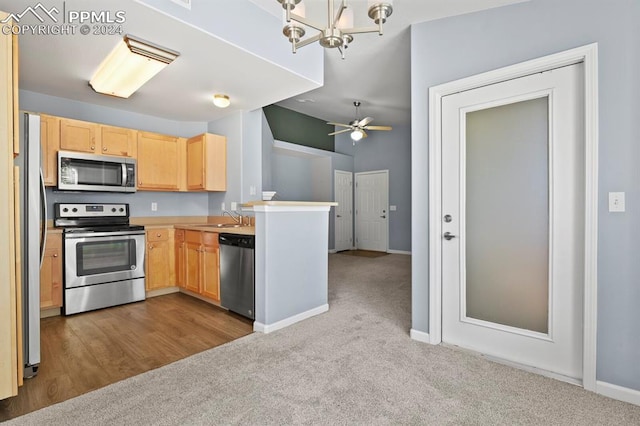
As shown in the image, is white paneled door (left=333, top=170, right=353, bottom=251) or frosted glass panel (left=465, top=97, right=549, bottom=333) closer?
frosted glass panel (left=465, top=97, right=549, bottom=333)

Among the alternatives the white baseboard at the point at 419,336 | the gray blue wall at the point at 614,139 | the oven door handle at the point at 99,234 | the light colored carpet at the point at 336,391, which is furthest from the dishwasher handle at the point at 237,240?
the gray blue wall at the point at 614,139

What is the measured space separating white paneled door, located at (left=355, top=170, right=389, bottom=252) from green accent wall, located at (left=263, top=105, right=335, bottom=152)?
4.12ft

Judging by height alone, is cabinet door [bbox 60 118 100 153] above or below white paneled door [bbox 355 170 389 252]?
above

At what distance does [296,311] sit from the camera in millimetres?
3096

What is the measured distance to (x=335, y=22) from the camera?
1.69m

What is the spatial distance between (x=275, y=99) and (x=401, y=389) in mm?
3301

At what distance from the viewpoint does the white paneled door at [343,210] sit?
770 centimetres

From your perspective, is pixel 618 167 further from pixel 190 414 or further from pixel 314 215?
pixel 190 414

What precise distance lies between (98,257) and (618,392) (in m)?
4.55

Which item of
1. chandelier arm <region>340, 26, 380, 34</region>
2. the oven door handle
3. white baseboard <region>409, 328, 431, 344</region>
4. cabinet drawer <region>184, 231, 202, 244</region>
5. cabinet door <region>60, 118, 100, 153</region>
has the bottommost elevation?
white baseboard <region>409, 328, 431, 344</region>

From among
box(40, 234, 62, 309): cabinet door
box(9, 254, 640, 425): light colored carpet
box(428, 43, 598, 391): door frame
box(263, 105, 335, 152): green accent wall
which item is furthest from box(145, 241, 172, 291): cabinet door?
box(428, 43, 598, 391): door frame

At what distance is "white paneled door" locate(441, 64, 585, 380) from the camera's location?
2.08 meters

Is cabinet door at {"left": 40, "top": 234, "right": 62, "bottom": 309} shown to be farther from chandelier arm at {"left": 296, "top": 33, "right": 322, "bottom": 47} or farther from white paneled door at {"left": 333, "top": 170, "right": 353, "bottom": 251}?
white paneled door at {"left": 333, "top": 170, "right": 353, "bottom": 251}

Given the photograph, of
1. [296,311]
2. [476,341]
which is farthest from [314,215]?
[476,341]
